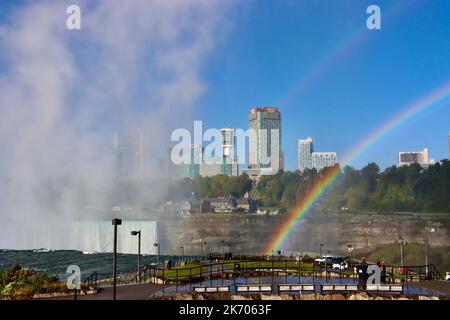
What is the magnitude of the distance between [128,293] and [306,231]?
10759 cm

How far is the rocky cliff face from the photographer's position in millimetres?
102750

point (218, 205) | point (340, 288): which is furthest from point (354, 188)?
point (340, 288)

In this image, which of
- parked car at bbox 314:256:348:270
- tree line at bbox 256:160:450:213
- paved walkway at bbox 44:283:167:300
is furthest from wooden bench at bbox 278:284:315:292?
tree line at bbox 256:160:450:213

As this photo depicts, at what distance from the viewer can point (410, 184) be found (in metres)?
129

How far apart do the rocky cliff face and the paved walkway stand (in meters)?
74.7

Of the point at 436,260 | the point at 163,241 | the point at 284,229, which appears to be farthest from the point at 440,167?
the point at 163,241

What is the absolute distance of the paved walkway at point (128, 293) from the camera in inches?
750

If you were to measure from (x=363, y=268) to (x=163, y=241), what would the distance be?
121 m

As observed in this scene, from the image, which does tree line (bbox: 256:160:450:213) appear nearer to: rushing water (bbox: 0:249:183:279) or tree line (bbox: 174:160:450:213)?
tree line (bbox: 174:160:450:213)

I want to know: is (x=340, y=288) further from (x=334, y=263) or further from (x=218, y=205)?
(x=218, y=205)

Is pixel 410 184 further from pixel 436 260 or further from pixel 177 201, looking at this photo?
pixel 177 201

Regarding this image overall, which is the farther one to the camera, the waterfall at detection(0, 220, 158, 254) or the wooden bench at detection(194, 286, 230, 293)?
the waterfall at detection(0, 220, 158, 254)

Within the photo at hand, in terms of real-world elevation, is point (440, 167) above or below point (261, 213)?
above
